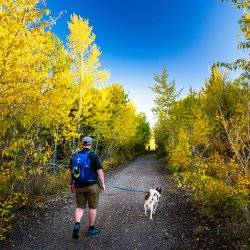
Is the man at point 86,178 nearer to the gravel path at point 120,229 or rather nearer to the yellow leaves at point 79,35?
the gravel path at point 120,229

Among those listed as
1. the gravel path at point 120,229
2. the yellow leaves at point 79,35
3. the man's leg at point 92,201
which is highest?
the yellow leaves at point 79,35

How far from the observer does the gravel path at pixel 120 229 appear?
7.91 m

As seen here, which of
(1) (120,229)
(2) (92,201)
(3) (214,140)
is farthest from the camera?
(3) (214,140)

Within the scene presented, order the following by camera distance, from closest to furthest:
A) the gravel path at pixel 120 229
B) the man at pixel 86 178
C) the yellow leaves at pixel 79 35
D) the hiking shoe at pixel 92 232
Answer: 1. the gravel path at pixel 120 229
2. the man at pixel 86 178
3. the hiking shoe at pixel 92 232
4. the yellow leaves at pixel 79 35

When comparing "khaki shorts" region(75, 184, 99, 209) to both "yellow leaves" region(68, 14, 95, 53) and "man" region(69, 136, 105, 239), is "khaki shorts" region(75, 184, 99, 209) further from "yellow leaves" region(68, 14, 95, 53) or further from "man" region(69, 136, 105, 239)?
"yellow leaves" region(68, 14, 95, 53)

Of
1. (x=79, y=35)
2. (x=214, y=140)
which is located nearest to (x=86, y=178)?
(x=214, y=140)

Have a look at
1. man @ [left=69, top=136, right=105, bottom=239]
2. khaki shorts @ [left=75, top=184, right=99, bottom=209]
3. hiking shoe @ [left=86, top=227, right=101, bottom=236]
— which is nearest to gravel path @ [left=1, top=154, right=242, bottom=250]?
hiking shoe @ [left=86, top=227, right=101, bottom=236]

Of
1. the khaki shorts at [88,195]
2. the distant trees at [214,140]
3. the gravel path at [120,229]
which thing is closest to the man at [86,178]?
the khaki shorts at [88,195]

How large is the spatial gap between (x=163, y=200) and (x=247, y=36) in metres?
6.42

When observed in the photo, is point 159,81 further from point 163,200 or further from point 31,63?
point 31,63

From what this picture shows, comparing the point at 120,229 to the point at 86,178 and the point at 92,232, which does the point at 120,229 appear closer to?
the point at 92,232

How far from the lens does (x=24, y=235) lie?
8.58 meters

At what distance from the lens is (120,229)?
9289 mm

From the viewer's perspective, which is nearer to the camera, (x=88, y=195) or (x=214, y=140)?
(x=88, y=195)
